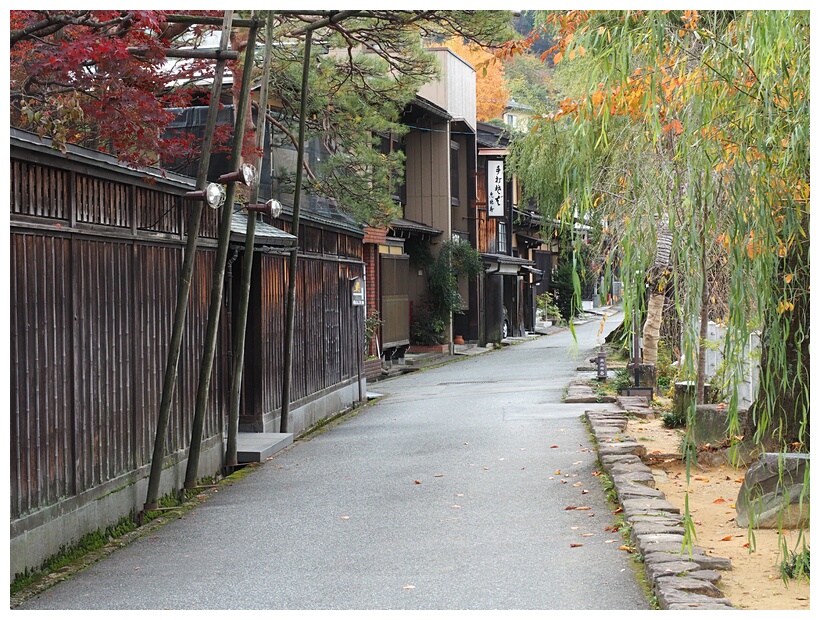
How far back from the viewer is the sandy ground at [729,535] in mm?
6461

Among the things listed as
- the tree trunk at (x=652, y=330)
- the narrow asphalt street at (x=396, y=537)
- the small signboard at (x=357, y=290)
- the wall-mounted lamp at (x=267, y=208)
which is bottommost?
the narrow asphalt street at (x=396, y=537)

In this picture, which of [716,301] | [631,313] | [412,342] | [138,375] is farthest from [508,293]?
[631,313]

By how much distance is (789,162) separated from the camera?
5.34 metres

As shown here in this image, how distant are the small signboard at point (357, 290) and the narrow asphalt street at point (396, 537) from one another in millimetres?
→ 4746

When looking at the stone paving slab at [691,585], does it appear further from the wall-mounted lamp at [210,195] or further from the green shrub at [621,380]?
the green shrub at [621,380]

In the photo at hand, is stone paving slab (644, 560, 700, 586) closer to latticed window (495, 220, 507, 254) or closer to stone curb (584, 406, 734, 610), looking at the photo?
stone curb (584, 406, 734, 610)

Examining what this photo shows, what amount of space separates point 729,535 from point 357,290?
12.1 meters

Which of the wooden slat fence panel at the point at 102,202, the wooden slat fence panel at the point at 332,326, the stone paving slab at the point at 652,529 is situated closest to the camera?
the stone paving slab at the point at 652,529

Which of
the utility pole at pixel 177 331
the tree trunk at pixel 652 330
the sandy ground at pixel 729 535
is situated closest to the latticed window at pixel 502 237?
the tree trunk at pixel 652 330

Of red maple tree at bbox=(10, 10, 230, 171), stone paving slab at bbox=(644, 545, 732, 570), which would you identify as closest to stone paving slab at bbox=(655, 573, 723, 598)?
stone paving slab at bbox=(644, 545, 732, 570)

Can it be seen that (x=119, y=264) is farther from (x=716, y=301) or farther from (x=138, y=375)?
(x=716, y=301)

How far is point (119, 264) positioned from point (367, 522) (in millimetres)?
3077

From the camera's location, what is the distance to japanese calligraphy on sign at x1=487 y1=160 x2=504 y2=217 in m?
37.9

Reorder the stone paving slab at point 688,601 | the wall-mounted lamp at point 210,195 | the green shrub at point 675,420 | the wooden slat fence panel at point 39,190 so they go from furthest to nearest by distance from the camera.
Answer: the green shrub at point 675,420, the wall-mounted lamp at point 210,195, the wooden slat fence panel at point 39,190, the stone paving slab at point 688,601
